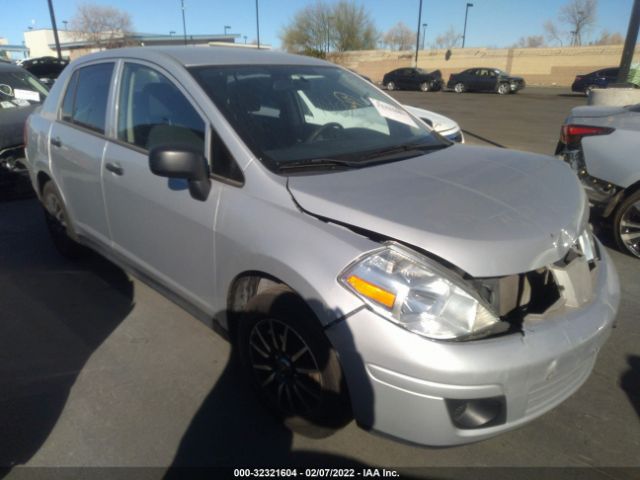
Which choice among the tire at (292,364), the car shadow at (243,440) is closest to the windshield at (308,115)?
the tire at (292,364)

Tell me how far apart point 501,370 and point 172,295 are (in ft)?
6.39

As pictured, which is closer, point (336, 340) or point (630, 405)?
point (336, 340)

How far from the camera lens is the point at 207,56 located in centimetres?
A: 300

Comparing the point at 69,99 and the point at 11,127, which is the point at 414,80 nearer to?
the point at 11,127

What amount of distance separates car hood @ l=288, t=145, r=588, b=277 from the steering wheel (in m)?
0.44

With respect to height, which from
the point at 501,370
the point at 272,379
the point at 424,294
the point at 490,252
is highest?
the point at 490,252

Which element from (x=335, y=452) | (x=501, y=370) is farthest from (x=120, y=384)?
(x=501, y=370)

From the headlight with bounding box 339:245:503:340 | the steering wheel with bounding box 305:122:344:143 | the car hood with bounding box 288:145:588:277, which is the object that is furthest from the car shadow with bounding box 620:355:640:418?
the steering wheel with bounding box 305:122:344:143

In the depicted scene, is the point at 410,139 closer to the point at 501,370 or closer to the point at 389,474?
the point at 501,370

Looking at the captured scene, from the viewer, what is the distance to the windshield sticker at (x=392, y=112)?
3.34 metres

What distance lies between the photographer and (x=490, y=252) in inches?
73.3

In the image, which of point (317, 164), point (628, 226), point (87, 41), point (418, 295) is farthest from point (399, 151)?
point (87, 41)

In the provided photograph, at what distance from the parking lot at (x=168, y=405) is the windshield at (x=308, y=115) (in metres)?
1.34

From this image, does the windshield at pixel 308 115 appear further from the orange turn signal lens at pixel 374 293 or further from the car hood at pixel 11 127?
the car hood at pixel 11 127
